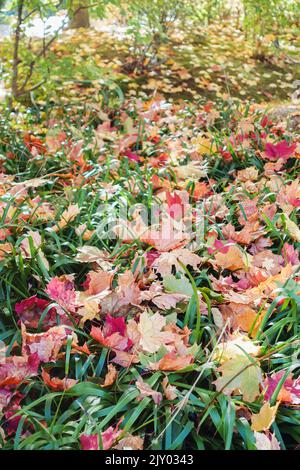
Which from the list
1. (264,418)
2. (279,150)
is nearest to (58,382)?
(264,418)

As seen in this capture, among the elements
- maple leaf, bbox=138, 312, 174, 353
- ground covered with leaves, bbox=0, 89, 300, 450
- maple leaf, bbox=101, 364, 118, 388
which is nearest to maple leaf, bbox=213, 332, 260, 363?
ground covered with leaves, bbox=0, 89, 300, 450

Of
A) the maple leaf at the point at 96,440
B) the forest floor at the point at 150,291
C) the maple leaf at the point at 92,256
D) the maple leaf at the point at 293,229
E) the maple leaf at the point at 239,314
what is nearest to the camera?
the maple leaf at the point at 96,440

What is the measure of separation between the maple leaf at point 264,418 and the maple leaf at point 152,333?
33 centimetres

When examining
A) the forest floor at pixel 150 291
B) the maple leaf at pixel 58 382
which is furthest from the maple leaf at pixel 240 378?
the maple leaf at pixel 58 382

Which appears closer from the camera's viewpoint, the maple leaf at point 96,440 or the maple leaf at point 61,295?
the maple leaf at point 96,440

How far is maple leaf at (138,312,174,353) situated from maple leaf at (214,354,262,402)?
191 mm

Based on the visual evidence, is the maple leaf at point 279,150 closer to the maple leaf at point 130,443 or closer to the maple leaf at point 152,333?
the maple leaf at point 152,333

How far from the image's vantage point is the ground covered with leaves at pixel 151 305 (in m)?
1.37

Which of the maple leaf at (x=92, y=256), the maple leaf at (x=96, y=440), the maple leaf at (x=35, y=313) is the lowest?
the maple leaf at (x=96, y=440)

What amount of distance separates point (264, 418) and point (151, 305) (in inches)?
23.0

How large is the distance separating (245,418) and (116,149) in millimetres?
2170
